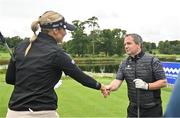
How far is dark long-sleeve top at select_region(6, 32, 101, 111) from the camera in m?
5.50

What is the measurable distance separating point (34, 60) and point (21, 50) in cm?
28

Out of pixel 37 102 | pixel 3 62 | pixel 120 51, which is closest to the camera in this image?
pixel 37 102

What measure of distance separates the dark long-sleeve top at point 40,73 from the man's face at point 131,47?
2.17 meters

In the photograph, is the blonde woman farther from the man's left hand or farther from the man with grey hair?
the man with grey hair

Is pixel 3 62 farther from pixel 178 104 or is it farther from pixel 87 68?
pixel 178 104

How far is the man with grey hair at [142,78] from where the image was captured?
25.0 feet

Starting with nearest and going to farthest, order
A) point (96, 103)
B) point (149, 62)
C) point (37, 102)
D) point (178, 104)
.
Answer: point (178, 104), point (37, 102), point (149, 62), point (96, 103)

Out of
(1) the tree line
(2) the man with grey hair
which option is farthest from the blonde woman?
(1) the tree line

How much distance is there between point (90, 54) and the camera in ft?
365

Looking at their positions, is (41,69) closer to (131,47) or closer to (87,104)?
(131,47)

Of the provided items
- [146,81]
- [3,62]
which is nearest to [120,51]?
[3,62]

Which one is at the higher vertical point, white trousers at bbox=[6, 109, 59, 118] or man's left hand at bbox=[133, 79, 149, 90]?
man's left hand at bbox=[133, 79, 149, 90]

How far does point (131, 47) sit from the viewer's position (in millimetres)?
7797

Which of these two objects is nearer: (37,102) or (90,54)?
(37,102)
